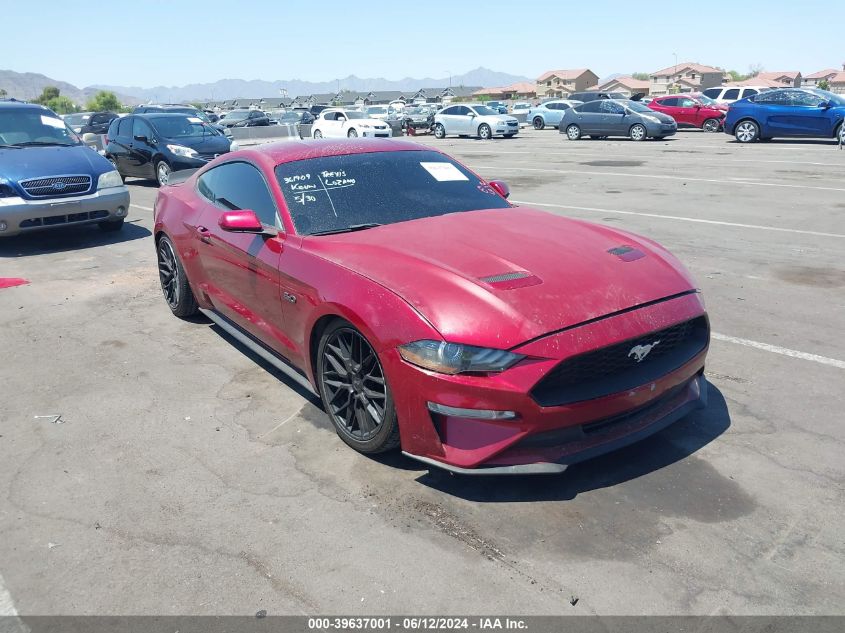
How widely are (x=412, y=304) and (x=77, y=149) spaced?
330 inches

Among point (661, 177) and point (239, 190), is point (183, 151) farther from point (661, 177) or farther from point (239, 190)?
point (239, 190)

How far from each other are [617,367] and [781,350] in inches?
95.9

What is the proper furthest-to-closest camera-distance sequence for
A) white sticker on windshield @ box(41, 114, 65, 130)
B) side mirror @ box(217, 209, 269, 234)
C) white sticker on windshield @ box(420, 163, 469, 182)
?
white sticker on windshield @ box(41, 114, 65, 130) < white sticker on windshield @ box(420, 163, 469, 182) < side mirror @ box(217, 209, 269, 234)

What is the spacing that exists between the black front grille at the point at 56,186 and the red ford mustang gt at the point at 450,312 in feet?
17.1

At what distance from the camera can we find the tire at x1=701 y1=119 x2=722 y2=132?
2767 centimetres

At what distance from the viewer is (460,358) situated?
3020 millimetres

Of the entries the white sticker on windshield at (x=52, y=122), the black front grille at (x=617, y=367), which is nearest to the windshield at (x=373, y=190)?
the black front grille at (x=617, y=367)

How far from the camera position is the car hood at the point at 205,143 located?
47.7 ft

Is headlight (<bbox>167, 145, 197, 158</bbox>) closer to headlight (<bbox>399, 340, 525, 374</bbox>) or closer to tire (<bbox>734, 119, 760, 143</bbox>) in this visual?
headlight (<bbox>399, 340, 525, 374</bbox>)

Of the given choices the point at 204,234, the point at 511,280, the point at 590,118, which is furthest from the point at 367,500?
the point at 590,118

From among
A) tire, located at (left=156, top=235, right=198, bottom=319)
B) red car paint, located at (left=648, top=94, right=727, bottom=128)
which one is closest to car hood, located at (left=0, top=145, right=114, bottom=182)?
tire, located at (left=156, top=235, right=198, bottom=319)

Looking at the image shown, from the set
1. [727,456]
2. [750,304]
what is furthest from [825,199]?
[727,456]

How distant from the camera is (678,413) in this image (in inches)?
138

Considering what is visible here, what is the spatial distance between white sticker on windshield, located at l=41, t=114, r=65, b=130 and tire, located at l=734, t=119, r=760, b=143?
65.4 ft
